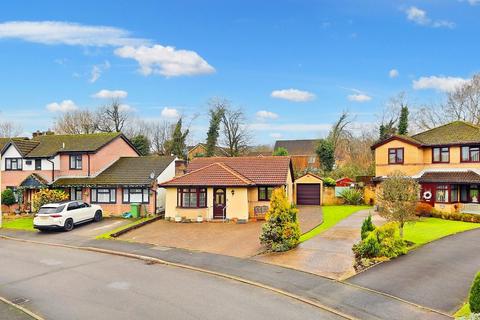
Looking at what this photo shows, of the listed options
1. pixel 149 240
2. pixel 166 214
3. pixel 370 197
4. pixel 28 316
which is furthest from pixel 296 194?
pixel 28 316

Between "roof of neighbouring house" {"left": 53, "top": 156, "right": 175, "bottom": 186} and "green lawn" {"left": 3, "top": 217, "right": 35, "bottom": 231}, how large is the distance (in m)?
3.57

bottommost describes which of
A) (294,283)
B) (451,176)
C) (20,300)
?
(20,300)

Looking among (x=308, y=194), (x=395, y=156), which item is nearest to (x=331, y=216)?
(x=308, y=194)

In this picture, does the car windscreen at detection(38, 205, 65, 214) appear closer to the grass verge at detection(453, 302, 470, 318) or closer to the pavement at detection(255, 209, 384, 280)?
the pavement at detection(255, 209, 384, 280)

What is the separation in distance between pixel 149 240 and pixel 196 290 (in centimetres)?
1001

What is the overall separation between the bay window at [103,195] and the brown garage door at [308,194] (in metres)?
16.5

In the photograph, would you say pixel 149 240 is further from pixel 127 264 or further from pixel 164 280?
pixel 164 280

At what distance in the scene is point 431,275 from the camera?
15.7 metres

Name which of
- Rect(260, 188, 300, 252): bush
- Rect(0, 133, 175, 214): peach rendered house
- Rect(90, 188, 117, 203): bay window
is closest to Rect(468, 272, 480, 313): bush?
Rect(260, 188, 300, 252): bush

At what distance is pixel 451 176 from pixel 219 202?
57.2 ft

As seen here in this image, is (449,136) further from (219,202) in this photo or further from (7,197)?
(7,197)

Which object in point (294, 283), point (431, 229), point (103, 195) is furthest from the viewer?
point (103, 195)

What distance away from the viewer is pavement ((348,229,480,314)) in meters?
13.5

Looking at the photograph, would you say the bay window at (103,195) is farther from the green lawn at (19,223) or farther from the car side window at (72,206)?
the green lawn at (19,223)
